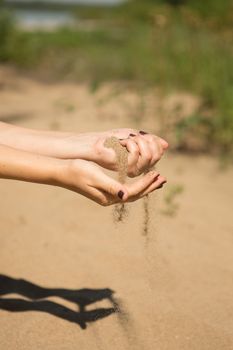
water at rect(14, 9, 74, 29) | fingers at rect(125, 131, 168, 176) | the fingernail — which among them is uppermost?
water at rect(14, 9, 74, 29)

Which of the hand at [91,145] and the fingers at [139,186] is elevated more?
the hand at [91,145]

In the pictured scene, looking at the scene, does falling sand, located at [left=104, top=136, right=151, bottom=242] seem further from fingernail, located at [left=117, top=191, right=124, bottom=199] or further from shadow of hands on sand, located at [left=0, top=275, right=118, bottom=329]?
shadow of hands on sand, located at [left=0, top=275, right=118, bottom=329]

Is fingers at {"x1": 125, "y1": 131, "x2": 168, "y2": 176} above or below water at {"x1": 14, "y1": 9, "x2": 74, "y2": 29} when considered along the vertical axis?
below

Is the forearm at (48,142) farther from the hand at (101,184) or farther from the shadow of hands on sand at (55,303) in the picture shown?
the shadow of hands on sand at (55,303)

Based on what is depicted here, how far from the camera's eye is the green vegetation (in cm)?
438

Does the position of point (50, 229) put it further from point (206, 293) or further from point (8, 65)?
point (8, 65)

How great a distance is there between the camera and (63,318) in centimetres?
211

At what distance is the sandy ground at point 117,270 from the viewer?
2021 millimetres

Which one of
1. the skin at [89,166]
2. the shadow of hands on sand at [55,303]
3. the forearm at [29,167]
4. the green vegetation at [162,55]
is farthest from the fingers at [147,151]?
the green vegetation at [162,55]

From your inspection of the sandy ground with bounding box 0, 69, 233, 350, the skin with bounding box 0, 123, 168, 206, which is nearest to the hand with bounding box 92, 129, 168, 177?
the skin with bounding box 0, 123, 168, 206

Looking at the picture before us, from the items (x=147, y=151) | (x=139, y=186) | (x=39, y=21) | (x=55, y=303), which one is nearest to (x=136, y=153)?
(x=147, y=151)

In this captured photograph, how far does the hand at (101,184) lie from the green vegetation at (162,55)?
2513mm

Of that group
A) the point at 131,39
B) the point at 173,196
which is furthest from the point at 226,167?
the point at 131,39

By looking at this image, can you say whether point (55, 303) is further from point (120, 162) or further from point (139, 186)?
point (139, 186)
